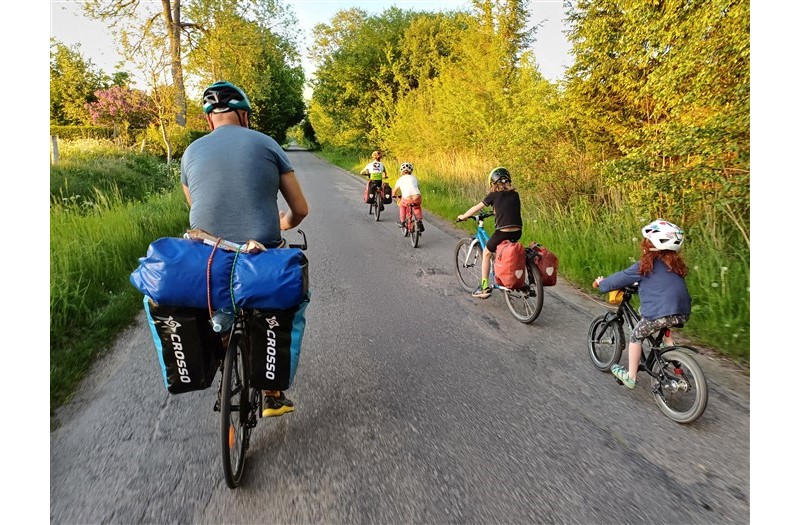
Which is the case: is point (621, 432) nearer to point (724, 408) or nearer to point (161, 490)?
point (724, 408)

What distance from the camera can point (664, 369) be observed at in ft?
9.74

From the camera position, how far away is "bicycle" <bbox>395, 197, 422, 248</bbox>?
325 inches

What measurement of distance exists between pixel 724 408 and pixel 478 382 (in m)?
1.66

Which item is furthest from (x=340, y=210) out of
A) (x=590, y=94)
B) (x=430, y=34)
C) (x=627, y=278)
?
(x=430, y=34)

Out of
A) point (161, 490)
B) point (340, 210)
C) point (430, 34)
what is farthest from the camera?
point (430, 34)

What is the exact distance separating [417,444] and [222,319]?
1.37 metres

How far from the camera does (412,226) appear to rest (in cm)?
844

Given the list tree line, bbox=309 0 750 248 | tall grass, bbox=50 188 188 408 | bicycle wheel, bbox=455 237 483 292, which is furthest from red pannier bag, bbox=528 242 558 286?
tall grass, bbox=50 188 188 408

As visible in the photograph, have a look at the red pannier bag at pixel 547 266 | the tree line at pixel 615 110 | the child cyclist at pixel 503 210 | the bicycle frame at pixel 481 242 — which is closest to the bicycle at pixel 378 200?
the tree line at pixel 615 110

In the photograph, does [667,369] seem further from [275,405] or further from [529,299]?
[275,405]

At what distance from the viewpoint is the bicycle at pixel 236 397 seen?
85.5 inches

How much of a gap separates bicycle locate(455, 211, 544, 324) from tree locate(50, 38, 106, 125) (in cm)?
998

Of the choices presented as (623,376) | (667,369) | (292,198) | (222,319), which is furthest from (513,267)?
(222,319)

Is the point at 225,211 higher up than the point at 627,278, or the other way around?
the point at 225,211
